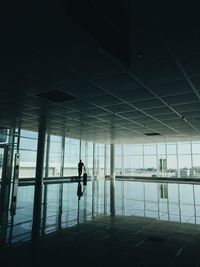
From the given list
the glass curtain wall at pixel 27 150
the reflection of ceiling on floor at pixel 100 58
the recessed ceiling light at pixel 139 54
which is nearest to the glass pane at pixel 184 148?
the glass curtain wall at pixel 27 150

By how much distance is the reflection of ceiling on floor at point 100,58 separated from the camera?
3.76 m

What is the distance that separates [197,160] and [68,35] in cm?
2386

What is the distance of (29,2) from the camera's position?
3465 mm

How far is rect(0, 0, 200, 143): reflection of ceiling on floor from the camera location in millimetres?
3760

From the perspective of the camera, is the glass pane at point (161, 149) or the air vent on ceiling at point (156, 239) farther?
the glass pane at point (161, 149)

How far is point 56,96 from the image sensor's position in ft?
27.2

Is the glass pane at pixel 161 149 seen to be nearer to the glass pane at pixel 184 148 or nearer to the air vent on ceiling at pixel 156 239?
the glass pane at pixel 184 148

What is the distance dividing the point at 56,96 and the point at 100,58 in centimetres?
351

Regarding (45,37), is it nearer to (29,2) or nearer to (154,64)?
(29,2)

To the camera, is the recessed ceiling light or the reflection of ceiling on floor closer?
the reflection of ceiling on floor

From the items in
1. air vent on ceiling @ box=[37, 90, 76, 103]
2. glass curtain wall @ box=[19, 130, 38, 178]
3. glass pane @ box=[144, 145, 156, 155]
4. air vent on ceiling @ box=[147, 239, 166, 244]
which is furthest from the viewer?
glass pane @ box=[144, 145, 156, 155]

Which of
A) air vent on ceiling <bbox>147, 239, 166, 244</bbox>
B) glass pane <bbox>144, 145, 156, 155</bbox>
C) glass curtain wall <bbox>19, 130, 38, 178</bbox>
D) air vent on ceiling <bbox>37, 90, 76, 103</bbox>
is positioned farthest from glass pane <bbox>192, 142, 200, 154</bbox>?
air vent on ceiling <bbox>147, 239, 166, 244</bbox>

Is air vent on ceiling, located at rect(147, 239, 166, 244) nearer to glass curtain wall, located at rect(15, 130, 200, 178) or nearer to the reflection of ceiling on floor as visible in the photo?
the reflection of ceiling on floor

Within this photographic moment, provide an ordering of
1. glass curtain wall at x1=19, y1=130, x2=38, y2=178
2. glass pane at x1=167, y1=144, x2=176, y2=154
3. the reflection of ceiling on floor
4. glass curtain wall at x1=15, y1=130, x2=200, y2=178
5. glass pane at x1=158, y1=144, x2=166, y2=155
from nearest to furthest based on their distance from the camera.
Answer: the reflection of ceiling on floor
glass curtain wall at x1=19, y1=130, x2=38, y2=178
glass curtain wall at x1=15, y1=130, x2=200, y2=178
glass pane at x1=167, y1=144, x2=176, y2=154
glass pane at x1=158, y1=144, x2=166, y2=155
